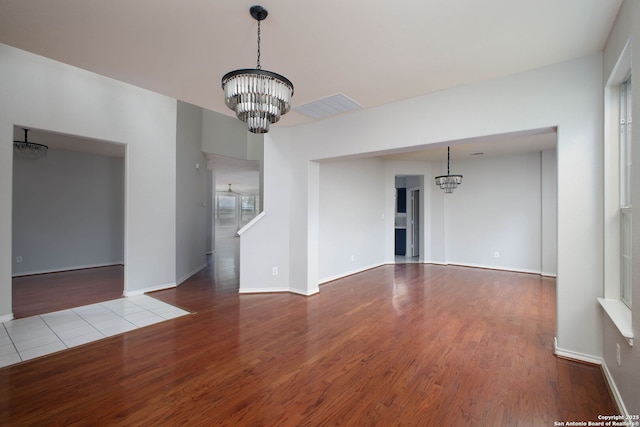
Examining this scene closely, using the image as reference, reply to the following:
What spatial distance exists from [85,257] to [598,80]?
8.91 m

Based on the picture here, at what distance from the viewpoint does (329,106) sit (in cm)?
342

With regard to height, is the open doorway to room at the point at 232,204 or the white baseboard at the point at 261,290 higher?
the open doorway to room at the point at 232,204

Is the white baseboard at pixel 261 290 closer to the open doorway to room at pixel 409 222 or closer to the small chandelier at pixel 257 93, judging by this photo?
the small chandelier at pixel 257 93

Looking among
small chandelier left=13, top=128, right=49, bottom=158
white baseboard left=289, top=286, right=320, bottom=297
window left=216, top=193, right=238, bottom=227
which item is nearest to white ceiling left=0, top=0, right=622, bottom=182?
white baseboard left=289, top=286, right=320, bottom=297

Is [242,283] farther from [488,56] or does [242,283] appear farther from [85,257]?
[85,257]

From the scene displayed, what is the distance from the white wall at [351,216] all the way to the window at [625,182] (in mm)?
3638

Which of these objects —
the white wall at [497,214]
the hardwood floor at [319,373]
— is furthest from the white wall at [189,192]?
the white wall at [497,214]

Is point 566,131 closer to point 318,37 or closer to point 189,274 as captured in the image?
point 318,37

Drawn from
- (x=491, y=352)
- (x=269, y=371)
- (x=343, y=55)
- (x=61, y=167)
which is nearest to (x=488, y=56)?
(x=343, y=55)

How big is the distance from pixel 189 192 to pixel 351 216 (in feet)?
10.6

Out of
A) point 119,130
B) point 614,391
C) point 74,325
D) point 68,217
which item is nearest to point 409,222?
point 614,391

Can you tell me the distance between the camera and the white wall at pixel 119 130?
10.6ft

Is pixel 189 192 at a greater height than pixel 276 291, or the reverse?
pixel 189 192

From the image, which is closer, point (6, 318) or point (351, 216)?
point (6, 318)
